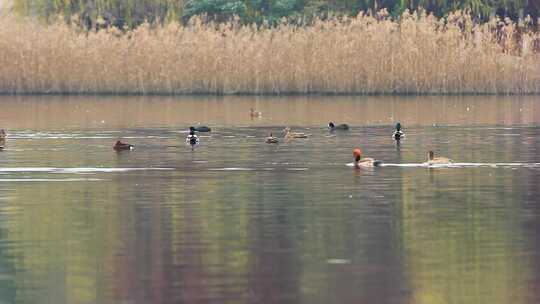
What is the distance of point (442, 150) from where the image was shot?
25.6 m

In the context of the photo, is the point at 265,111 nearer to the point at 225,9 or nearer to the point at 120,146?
the point at 120,146

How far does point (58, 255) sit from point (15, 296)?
6.65 ft

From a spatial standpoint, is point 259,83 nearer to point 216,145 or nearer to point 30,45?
point 30,45

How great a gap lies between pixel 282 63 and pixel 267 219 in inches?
1280

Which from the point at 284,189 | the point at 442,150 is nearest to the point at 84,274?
the point at 284,189

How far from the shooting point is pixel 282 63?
47.5m

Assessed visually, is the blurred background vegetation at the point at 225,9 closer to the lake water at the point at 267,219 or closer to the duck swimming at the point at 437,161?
the lake water at the point at 267,219

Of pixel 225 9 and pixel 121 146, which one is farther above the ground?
pixel 225 9

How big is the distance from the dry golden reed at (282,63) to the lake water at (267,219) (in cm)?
1590

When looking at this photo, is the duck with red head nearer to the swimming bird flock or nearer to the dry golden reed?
the swimming bird flock

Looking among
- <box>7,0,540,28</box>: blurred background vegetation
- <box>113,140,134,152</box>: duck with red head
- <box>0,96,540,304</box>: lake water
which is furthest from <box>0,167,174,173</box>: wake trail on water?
<box>7,0,540,28</box>: blurred background vegetation

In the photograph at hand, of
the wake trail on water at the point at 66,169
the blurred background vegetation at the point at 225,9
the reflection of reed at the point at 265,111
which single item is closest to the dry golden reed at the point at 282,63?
the reflection of reed at the point at 265,111

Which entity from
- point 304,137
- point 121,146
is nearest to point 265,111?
point 304,137

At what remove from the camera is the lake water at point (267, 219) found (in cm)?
1105
